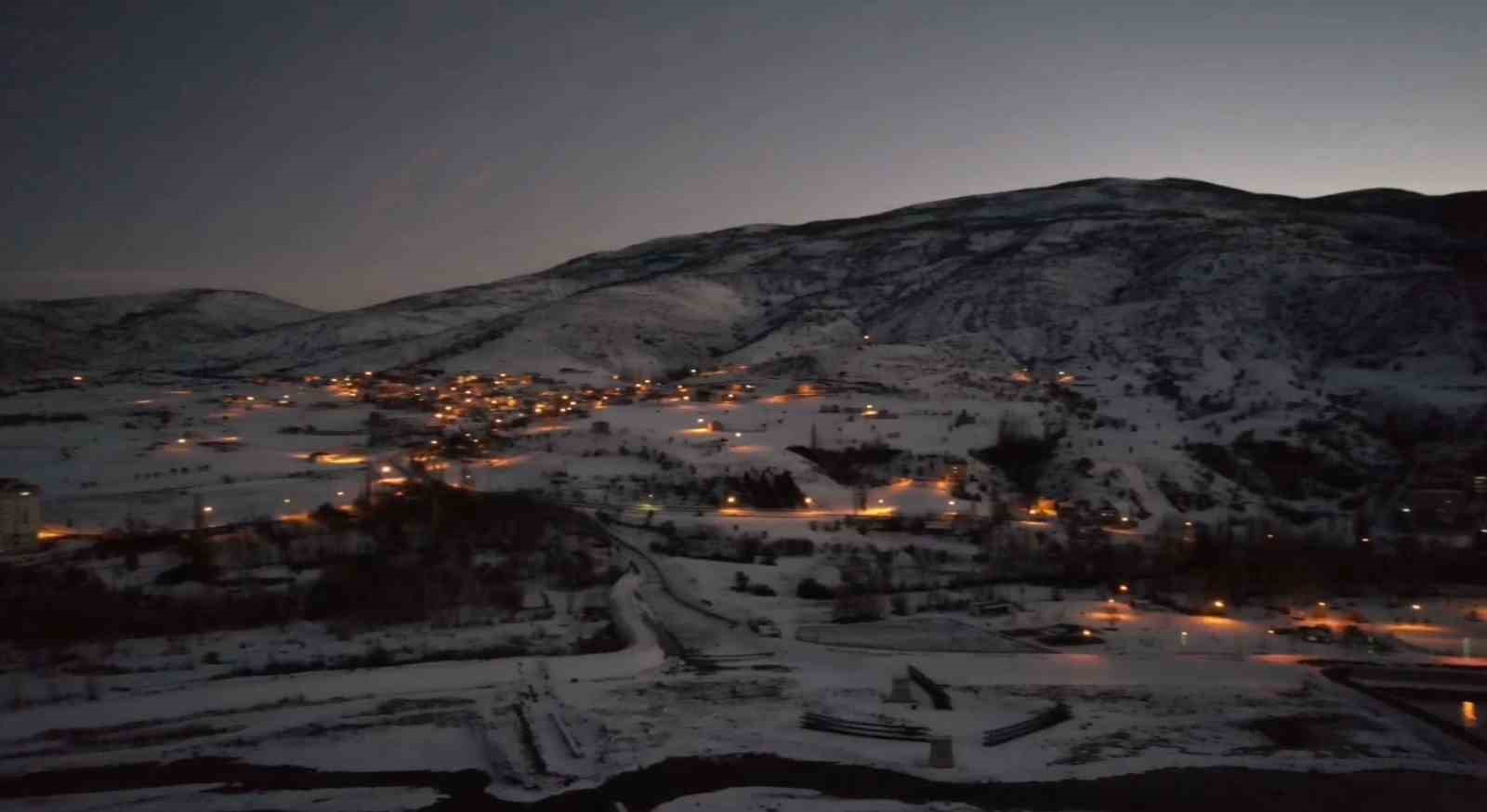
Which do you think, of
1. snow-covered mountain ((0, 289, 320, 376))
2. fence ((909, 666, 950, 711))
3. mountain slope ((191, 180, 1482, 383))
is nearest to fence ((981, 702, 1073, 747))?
fence ((909, 666, 950, 711))

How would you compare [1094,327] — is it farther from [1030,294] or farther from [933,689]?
[933,689]

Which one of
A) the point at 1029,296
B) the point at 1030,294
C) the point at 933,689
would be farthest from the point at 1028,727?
the point at 1030,294

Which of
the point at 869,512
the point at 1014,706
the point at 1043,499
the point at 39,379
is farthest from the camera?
the point at 39,379

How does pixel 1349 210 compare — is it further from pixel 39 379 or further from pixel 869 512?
pixel 39 379

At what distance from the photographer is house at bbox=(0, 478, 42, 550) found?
77.9ft

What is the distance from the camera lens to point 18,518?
2417 centimetres

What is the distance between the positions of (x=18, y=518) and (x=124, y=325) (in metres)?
136

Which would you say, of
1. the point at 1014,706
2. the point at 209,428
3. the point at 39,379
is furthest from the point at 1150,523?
the point at 39,379

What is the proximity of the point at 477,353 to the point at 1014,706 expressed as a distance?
72.5 m

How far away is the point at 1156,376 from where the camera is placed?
54594 millimetres

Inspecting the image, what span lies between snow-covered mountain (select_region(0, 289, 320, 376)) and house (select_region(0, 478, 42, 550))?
87.2 metres

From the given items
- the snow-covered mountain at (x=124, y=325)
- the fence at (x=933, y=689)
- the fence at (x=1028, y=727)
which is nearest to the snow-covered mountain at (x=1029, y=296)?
the snow-covered mountain at (x=124, y=325)

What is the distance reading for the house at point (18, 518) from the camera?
23750 millimetres

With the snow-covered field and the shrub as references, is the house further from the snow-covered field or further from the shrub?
the shrub
